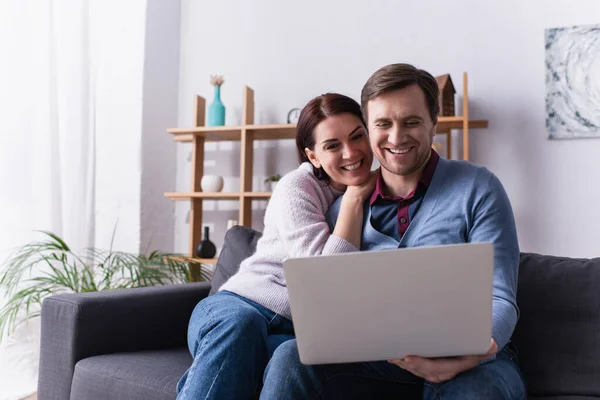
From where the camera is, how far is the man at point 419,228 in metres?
1.12

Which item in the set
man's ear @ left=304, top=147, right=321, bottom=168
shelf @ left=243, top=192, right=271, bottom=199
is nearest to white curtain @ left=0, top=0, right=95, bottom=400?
shelf @ left=243, top=192, right=271, bottom=199

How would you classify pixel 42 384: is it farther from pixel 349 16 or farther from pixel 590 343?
pixel 349 16

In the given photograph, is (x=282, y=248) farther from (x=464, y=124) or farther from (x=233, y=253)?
(x=464, y=124)

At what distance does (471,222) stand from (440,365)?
40 cm

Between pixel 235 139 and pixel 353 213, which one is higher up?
pixel 235 139

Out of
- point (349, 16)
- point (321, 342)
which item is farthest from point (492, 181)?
point (349, 16)

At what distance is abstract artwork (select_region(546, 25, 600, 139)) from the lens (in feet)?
Answer: 9.25

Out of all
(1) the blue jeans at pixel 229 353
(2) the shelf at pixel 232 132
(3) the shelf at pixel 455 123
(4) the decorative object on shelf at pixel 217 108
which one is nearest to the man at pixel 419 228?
(1) the blue jeans at pixel 229 353

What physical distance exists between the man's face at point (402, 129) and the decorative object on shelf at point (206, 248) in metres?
1.76

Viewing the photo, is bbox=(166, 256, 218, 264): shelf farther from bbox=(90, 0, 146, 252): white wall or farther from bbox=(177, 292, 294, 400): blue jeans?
bbox=(177, 292, 294, 400): blue jeans

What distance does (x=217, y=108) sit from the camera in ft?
10.4

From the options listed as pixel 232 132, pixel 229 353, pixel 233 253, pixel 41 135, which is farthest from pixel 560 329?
pixel 41 135

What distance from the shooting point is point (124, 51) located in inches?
129

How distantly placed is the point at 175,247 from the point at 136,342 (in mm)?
1611
